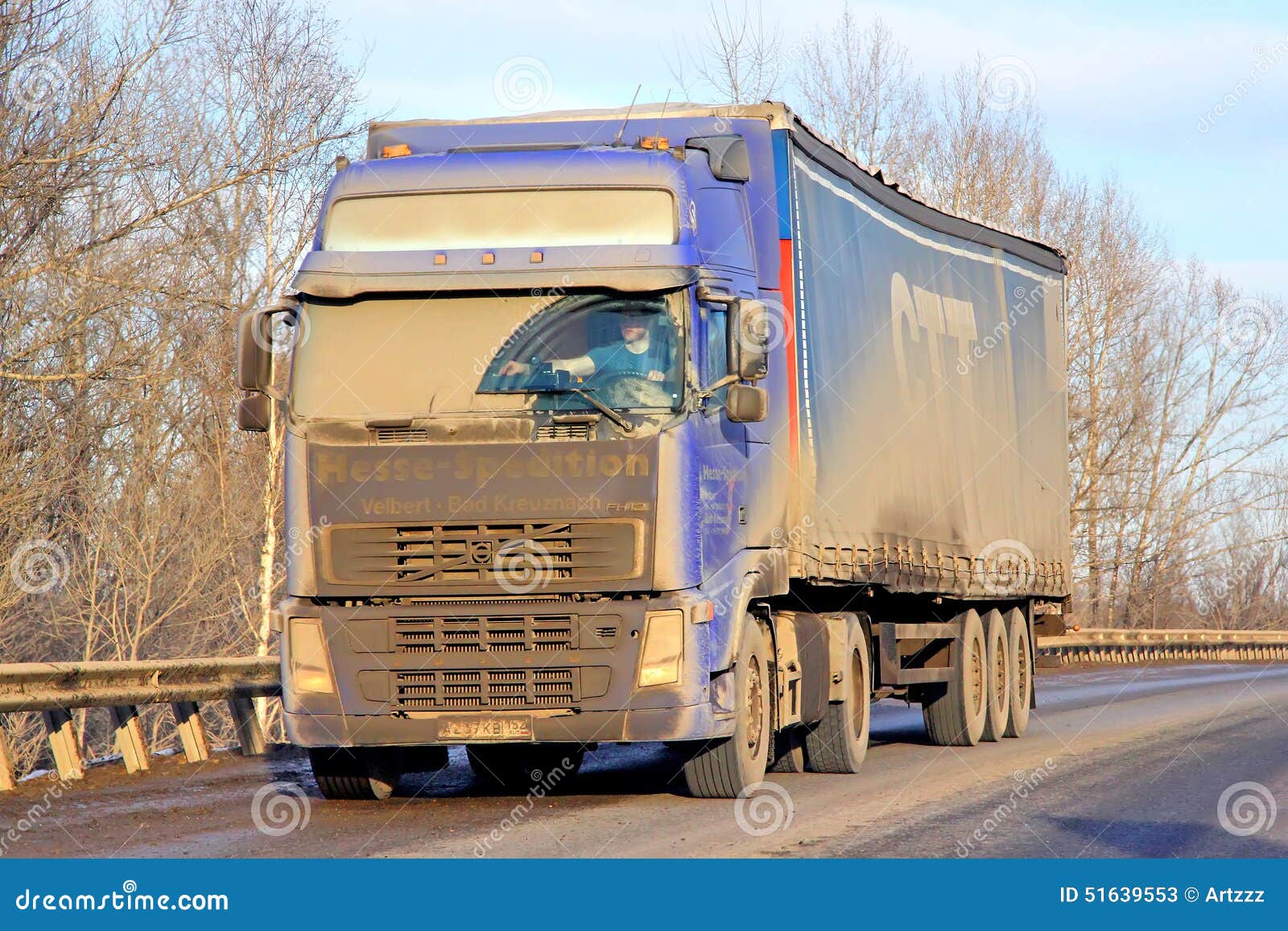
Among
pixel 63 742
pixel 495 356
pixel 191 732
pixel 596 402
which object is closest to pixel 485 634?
pixel 596 402

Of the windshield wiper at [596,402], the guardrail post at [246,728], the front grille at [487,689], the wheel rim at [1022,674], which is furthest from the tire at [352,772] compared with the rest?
the wheel rim at [1022,674]

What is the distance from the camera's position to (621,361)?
10.1 meters

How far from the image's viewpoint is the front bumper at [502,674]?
9992mm

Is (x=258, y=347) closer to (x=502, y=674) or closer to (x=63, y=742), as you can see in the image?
(x=502, y=674)

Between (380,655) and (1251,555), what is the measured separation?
189 feet

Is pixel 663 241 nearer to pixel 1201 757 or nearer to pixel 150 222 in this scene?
pixel 1201 757

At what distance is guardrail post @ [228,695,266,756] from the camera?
1409cm

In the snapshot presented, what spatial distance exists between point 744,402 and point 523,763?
13.3 feet

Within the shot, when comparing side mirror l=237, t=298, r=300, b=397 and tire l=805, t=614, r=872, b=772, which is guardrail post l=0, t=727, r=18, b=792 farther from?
tire l=805, t=614, r=872, b=772

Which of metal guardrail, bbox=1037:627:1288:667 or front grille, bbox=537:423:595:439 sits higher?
front grille, bbox=537:423:595:439

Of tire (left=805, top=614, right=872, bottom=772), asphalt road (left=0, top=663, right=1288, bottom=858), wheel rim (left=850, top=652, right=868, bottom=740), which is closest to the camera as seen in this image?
Answer: asphalt road (left=0, top=663, right=1288, bottom=858)

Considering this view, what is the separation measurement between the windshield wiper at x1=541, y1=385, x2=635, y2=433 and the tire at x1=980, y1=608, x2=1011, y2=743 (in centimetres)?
789

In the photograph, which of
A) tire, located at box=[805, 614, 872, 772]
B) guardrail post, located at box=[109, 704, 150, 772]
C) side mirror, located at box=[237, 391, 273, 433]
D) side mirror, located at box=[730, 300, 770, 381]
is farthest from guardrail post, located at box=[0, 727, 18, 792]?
→ tire, located at box=[805, 614, 872, 772]

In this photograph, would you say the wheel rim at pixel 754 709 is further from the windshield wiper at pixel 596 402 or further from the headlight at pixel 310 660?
the headlight at pixel 310 660
